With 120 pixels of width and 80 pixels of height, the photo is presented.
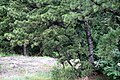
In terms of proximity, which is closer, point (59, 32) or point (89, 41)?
point (59, 32)

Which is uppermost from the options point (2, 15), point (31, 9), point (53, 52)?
point (31, 9)

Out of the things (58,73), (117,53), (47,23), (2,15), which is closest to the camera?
(117,53)

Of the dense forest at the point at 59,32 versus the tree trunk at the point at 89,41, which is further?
the tree trunk at the point at 89,41

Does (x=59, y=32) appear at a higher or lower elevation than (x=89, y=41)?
higher

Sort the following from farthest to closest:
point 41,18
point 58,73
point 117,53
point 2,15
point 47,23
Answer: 1. point 2,15
2. point 58,73
3. point 47,23
4. point 41,18
5. point 117,53

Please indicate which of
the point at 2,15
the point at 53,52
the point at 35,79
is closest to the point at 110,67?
the point at 53,52

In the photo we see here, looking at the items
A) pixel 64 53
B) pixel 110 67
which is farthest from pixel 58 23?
pixel 110 67

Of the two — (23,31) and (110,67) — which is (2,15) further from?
(110,67)

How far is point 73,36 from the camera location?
8680mm

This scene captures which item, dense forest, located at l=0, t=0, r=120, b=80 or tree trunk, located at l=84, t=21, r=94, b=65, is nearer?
dense forest, located at l=0, t=0, r=120, b=80

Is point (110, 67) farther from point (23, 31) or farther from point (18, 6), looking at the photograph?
point (18, 6)

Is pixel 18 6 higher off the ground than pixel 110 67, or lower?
higher

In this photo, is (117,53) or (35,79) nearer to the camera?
(117,53)

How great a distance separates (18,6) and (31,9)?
42cm
